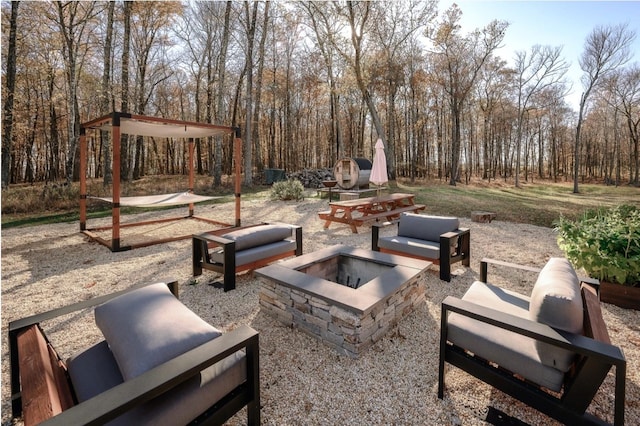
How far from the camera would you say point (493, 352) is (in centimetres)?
173

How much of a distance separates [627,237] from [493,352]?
2.63 m

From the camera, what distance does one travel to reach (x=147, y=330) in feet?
4.59

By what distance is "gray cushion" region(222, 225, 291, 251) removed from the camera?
3746 millimetres

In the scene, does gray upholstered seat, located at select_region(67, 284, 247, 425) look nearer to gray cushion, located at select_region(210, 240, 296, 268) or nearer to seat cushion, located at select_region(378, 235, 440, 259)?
gray cushion, located at select_region(210, 240, 296, 268)

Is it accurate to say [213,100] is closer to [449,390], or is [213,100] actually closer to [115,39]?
[115,39]

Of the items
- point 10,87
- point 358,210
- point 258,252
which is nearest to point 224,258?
point 258,252

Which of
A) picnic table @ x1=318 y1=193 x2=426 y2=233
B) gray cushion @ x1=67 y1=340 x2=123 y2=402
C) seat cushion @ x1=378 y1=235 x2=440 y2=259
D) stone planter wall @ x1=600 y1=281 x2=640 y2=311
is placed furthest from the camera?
picnic table @ x1=318 y1=193 x2=426 y2=233

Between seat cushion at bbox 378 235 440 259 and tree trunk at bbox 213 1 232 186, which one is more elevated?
tree trunk at bbox 213 1 232 186

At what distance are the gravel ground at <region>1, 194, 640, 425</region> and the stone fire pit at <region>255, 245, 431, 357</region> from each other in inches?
4.3

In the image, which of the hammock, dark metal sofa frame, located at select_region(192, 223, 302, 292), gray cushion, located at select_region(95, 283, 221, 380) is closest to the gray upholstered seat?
gray cushion, located at select_region(95, 283, 221, 380)

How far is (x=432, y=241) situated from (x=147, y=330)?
365cm

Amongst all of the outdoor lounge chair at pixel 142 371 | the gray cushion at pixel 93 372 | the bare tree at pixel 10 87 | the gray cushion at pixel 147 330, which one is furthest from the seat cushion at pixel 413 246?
the bare tree at pixel 10 87

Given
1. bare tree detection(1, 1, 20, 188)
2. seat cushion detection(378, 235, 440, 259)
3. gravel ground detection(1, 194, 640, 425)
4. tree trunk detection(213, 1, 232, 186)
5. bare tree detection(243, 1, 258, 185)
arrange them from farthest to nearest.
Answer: bare tree detection(243, 1, 258, 185) → tree trunk detection(213, 1, 232, 186) → bare tree detection(1, 1, 20, 188) → seat cushion detection(378, 235, 440, 259) → gravel ground detection(1, 194, 640, 425)

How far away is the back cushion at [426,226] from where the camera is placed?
13.4 feet
